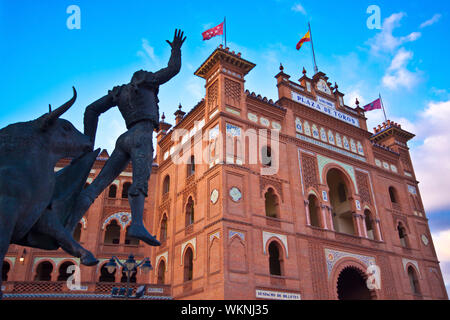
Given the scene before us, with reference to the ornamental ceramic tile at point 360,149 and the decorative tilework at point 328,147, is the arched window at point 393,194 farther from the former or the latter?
the ornamental ceramic tile at point 360,149

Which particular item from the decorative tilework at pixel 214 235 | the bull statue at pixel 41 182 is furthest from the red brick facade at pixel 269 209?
the bull statue at pixel 41 182

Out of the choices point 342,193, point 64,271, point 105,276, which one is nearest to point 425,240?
point 342,193

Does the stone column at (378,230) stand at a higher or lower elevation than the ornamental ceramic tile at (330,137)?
lower

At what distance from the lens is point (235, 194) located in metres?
15.4

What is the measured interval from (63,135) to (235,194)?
12829 millimetres

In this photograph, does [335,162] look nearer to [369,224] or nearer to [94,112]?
[369,224]

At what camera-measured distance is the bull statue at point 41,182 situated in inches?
90.4

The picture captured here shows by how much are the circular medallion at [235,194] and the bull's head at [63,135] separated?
41.0 ft

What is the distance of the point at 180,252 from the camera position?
673 inches

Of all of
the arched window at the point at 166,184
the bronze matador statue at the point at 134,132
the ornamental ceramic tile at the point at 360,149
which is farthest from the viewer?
the ornamental ceramic tile at the point at 360,149

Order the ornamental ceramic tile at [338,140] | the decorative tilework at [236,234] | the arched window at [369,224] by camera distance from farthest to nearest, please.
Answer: the ornamental ceramic tile at [338,140], the arched window at [369,224], the decorative tilework at [236,234]

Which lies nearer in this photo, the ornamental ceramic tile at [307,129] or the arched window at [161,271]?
the arched window at [161,271]
